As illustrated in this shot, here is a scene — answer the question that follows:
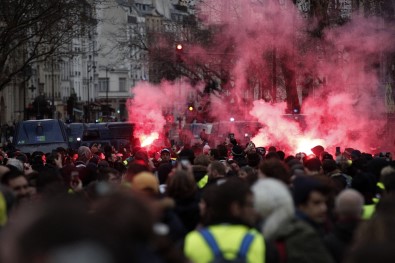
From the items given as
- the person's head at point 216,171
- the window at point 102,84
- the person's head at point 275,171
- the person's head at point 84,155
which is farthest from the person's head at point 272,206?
the window at point 102,84

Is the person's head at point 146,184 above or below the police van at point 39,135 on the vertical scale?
above

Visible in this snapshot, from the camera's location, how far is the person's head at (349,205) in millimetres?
7930

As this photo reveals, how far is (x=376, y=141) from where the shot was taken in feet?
124

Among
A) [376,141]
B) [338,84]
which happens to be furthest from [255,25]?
[376,141]

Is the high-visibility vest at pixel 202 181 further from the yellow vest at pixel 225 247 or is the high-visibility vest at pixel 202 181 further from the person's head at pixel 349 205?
the yellow vest at pixel 225 247

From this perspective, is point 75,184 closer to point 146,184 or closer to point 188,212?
point 188,212

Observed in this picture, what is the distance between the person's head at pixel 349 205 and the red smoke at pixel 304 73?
2408 cm

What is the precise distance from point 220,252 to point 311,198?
1.77 meters

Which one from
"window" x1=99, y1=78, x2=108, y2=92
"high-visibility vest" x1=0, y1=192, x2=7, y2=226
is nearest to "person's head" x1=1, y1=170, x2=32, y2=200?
"high-visibility vest" x1=0, y1=192, x2=7, y2=226

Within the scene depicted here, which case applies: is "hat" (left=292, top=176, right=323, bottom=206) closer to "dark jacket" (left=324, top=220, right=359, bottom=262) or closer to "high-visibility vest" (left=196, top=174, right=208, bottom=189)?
"dark jacket" (left=324, top=220, right=359, bottom=262)

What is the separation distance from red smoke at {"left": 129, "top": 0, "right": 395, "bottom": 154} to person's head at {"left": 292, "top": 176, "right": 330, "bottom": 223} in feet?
79.4

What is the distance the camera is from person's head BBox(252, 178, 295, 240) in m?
7.31

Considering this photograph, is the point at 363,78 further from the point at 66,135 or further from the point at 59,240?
the point at 59,240

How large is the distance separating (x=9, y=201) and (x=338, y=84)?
1254 inches
